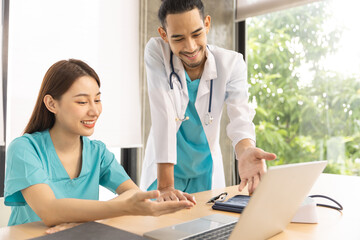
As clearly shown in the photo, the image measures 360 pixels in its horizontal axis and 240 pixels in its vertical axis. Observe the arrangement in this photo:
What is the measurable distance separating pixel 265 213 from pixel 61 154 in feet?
2.56

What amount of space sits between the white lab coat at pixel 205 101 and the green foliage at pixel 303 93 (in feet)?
4.57

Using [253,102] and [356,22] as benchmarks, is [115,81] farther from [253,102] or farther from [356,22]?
[356,22]

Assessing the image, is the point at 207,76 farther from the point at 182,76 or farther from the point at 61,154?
the point at 61,154

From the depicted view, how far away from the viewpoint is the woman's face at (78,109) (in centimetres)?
123

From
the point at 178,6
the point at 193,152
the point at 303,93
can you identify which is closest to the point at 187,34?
the point at 178,6

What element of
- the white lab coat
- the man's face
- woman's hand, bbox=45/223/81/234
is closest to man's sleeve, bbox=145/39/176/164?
the white lab coat

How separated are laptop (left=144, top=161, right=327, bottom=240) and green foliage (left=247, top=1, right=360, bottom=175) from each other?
211cm

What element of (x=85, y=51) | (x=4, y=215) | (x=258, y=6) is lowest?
(x=4, y=215)

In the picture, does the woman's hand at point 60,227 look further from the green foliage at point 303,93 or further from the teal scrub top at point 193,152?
the green foliage at point 303,93

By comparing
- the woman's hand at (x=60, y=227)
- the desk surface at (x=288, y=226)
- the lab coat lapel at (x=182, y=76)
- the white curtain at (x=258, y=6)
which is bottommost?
the desk surface at (x=288, y=226)

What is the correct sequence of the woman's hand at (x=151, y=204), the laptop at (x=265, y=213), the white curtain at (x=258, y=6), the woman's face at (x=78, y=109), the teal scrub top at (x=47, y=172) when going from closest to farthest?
the laptop at (x=265, y=213), the woman's hand at (x=151, y=204), the teal scrub top at (x=47, y=172), the woman's face at (x=78, y=109), the white curtain at (x=258, y=6)

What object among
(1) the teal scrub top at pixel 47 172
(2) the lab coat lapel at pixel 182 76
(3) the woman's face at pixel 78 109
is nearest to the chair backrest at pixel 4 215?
(1) the teal scrub top at pixel 47 172

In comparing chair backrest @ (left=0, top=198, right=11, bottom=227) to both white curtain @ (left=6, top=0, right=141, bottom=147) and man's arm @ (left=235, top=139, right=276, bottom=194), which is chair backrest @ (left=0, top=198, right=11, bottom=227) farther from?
man's arm @ (left=235, top=139, right=276, bottom=194)

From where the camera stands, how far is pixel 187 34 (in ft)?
4.86
